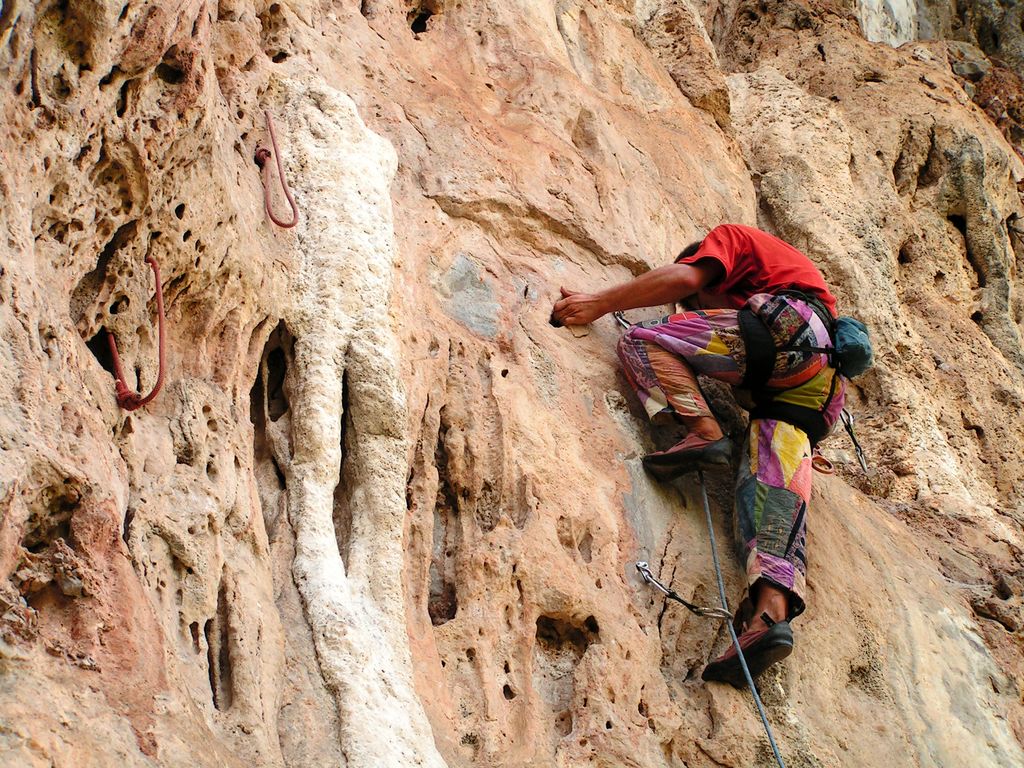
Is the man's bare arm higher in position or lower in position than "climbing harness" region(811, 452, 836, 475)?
higher

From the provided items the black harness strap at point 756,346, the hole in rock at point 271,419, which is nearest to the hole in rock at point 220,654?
the hole in rock at point 271,419

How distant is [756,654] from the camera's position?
14.7ft

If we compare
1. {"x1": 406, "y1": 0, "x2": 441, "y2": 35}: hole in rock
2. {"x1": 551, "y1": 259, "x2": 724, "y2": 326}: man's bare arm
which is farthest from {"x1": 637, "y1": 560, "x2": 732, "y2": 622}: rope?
{"x1": 406, "y1": 0, "x2": 441, "y2": 35}: hole in rock

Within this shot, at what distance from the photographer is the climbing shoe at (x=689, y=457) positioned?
4816 mm

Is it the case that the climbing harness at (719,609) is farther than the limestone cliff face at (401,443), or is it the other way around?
the climbing harness at (719,609)

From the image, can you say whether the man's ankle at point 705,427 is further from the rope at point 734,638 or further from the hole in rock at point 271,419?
the hole in rock at point 271,419

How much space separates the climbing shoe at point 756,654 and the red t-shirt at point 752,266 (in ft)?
4.71

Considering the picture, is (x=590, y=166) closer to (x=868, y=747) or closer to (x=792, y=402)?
(x=792, y=402)

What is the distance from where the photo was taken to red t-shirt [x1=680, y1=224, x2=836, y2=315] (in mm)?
5211

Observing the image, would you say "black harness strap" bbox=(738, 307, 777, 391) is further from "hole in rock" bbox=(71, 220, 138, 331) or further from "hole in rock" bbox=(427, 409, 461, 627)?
"hole in rock" bbox=(71, 220, 138, 331)

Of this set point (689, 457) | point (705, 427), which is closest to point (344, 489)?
point (689, 457)

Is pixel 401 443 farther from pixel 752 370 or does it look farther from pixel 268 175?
pixel 752 370

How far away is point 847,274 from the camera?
7.35m

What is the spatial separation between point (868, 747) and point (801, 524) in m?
0.85
